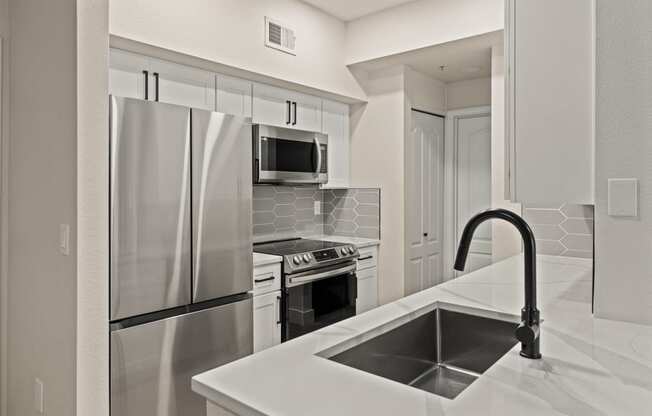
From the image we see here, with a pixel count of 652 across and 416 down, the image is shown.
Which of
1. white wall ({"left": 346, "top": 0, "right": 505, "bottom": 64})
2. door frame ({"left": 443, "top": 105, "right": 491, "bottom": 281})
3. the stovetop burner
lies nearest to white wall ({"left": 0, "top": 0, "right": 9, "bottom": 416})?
the stovetop burner

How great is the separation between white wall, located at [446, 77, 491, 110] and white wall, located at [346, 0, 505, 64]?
3.68ft

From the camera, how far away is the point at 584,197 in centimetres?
133

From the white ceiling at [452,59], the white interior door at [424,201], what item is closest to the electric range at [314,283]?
the white interior door at [424,201]

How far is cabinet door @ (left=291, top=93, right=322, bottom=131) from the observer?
3424 millimetres

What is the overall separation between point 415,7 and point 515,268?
2092 mm

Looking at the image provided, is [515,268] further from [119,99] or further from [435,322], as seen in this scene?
[119,99]

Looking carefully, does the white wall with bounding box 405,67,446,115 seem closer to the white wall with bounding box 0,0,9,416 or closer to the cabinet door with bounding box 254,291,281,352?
the cabinet door with bounding box 254,291,281,352

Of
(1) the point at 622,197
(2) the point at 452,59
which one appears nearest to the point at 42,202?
(1) the point at 622,197

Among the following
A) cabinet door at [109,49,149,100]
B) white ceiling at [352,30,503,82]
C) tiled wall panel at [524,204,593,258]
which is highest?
white ceiling at [352,30,503,82]

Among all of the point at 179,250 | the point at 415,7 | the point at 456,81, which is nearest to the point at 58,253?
the point at 179,250

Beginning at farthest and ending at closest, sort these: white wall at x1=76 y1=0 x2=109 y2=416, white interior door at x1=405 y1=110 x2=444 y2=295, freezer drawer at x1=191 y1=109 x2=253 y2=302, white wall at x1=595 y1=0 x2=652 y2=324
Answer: white interior door at x1=405 y1=110 x2=444 y2=295 → freezer drawer at x1=191 y1=109 x2=253 y2=302 → white wall at x1=76 y1=0 x2=109 y2=416 → white wall at x1=595 y1=0 x2=652 y2=324

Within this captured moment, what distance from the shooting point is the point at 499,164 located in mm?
3266

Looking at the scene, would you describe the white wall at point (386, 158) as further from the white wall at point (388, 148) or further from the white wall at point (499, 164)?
the white wall at point (499, 164)

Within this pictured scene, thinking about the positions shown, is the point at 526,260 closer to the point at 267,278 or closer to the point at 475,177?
the point at 267,278
